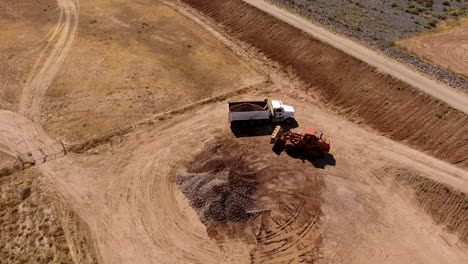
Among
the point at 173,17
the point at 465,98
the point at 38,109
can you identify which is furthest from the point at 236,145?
the point at 173,17

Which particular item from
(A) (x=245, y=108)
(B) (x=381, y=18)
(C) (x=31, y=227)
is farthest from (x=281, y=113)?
(B) (x=381, y=18)

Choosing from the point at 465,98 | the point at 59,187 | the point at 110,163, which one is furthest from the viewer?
the point at 465,98

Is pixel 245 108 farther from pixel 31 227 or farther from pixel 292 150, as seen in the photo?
pixel 31 227

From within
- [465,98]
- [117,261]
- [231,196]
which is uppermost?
[465,98]

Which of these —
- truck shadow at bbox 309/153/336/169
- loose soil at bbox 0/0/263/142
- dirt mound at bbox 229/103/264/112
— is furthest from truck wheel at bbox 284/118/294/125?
loose soil at bbox 0/0/263/142

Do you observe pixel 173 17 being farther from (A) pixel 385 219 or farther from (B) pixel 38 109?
(A) pixel 385 219

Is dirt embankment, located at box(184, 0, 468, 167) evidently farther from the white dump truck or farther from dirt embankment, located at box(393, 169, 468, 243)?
the white dump truck
